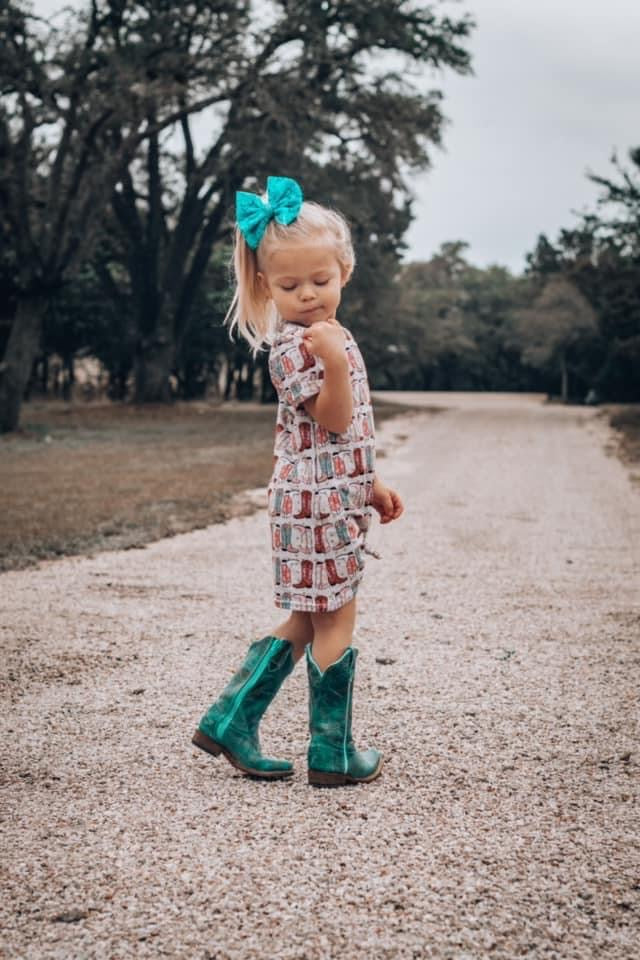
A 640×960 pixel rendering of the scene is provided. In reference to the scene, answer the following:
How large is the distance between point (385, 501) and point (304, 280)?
66 centimetres

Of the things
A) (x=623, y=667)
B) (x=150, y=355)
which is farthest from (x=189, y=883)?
(x=150, y=355)

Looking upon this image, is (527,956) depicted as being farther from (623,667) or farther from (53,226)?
(53,226)

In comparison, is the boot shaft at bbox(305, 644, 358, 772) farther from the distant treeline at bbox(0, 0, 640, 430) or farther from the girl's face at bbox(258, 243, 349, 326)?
the distant treeline at bbox(0, 0, 640, 430)

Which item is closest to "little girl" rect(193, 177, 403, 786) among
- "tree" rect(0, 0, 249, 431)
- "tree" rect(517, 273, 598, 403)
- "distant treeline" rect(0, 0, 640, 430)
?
"distant treeline" rect(0, 0, 640, 430)

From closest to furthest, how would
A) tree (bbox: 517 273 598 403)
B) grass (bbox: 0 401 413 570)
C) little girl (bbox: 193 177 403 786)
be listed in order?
little girl (bbox: 193 177 403 786), grass (bbox: 0 401 413 570), tree (bbox: 517 273 598 403)

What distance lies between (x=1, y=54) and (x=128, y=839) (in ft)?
46.8

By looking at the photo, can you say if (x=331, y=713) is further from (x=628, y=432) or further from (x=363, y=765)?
(x=628, y=432)

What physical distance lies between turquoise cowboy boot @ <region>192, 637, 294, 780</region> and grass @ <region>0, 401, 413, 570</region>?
10.9 ft

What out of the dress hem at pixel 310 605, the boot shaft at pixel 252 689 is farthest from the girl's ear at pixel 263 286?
the boot shaft at pixel 252 689

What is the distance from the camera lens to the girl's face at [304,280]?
2625mm

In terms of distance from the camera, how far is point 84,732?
3.04 metres

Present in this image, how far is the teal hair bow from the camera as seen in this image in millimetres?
2641

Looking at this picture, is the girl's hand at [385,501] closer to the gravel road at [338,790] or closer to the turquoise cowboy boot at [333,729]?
the turquoise cowboy boot at [333,729]

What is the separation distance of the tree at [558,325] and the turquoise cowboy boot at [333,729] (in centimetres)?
2740
